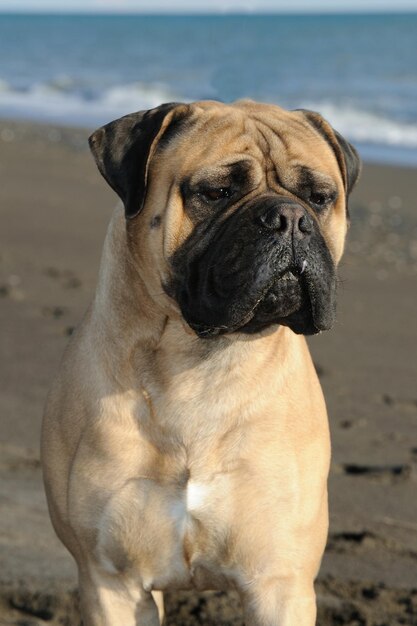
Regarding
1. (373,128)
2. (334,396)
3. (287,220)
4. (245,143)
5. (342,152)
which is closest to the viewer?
(287,220)

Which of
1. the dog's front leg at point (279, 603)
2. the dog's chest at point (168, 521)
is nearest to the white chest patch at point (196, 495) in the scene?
the dog's chest at point (168, 521)

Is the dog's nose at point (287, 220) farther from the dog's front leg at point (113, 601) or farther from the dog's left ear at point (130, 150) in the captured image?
the dog's front leg at point (113, 601)

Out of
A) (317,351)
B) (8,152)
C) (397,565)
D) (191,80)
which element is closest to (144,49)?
(191,80)

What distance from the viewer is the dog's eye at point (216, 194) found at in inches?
136

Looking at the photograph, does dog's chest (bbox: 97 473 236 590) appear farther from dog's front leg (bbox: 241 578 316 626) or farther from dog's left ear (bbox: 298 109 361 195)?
dog's left ear (bbox: 298 109 361 195)

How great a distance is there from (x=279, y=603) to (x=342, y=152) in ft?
4.74

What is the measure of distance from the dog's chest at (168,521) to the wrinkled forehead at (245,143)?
0.95 metres

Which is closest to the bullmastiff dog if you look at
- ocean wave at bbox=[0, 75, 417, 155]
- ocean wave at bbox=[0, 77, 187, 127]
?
ocean wave at bbox=[0, 75, 417, 155]

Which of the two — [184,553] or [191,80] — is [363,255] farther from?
[191,80]

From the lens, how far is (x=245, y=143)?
3.54m

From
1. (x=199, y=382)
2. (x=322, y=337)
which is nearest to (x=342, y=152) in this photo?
(x=199, y=382)

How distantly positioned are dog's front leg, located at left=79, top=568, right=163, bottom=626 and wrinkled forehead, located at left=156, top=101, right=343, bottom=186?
1267 millimetres

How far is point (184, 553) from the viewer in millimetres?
3504

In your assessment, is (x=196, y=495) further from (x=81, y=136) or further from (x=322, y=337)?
(x=81, y=136)
